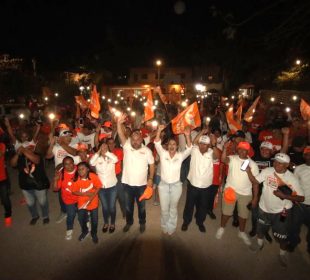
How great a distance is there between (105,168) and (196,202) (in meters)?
1.97

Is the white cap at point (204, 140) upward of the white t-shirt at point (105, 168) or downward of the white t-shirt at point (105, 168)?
upward

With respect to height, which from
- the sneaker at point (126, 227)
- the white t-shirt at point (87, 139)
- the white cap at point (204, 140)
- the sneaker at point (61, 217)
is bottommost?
the sneaker at point (126, 227)

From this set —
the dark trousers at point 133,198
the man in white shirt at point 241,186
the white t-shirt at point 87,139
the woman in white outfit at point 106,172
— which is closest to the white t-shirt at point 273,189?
the man in white shirt at point 241,186

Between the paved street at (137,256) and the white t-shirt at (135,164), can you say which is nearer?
the paved street at (137,256)

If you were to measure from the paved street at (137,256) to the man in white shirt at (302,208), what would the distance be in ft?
0.93

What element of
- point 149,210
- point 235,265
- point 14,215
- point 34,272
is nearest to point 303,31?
point 235,265

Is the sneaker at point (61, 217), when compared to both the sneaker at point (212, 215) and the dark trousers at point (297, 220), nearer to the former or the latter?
the sneaker at point (212, 215)

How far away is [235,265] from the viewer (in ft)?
16.0

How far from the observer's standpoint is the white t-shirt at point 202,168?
5547 mm

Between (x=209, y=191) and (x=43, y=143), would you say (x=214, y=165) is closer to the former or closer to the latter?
(x=209, y=191)

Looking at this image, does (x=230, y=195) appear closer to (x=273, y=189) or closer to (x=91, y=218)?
(x=273, y=189)

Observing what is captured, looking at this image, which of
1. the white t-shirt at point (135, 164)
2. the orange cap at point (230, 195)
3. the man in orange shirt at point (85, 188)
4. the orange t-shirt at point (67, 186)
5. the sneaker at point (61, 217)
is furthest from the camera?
the sneaker at point (61, 217)

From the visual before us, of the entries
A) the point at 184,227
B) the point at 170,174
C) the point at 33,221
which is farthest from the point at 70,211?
the point at 184,227

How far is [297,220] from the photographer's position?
507 cm
